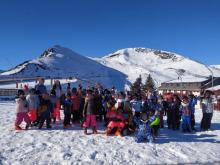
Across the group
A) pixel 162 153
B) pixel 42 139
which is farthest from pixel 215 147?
pixel 42 139

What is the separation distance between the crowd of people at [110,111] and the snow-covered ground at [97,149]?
1.71 ft

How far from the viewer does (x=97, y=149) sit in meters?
10.1

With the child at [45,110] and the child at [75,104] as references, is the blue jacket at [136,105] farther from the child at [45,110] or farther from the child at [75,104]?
the child at [45,110]

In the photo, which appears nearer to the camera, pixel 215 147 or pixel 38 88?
pixel 215 147

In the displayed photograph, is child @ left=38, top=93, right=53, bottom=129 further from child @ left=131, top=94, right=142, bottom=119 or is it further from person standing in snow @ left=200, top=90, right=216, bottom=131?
person standing in snow @ left=200, top=90, right=216, bottom=131

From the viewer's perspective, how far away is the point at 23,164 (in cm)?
838

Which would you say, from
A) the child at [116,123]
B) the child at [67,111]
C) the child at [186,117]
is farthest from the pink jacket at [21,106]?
the child at [186,117]

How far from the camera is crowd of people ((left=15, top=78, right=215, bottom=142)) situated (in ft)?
40.6

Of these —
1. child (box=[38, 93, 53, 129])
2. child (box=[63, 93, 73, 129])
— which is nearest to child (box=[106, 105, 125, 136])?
child (box=[63, 93, 73, 129])

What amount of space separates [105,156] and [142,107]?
16.7ft

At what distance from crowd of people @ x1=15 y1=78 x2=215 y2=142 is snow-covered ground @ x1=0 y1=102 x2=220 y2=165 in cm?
52

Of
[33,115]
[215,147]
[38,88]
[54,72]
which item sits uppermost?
[54,72]

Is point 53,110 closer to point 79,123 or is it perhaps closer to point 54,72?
point 79,123

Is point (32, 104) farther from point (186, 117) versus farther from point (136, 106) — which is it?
point (186, 117)
